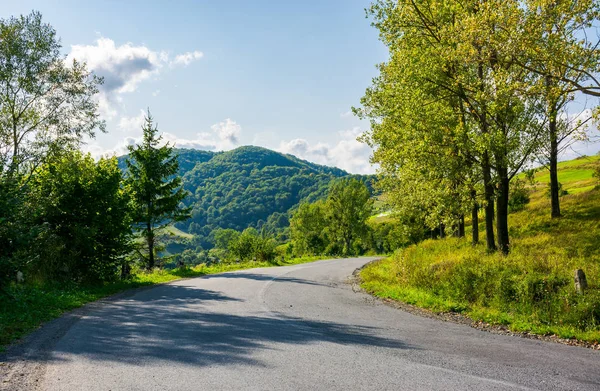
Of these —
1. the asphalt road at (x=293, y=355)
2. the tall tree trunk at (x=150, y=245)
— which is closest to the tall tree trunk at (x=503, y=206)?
the asphalt road at (x=293, y=355)

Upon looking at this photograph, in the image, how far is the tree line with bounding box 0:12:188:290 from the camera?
42.7 ft

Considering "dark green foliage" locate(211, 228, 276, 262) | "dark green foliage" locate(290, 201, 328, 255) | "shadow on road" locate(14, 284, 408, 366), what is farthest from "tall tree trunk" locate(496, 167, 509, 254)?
"dark green foliage" locate(290, 201, 328, 255)

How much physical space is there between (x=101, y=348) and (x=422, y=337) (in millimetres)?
6163

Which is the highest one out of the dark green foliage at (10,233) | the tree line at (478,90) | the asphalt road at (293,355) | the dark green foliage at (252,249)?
the tree line at (478,90)

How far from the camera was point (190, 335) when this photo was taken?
798 cm

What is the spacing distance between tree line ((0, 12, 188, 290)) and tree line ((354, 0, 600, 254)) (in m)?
13.9

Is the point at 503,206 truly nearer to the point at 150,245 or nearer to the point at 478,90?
the point at 478,90

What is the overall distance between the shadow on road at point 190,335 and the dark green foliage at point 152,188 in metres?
16.0

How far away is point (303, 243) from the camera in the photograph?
284 feet

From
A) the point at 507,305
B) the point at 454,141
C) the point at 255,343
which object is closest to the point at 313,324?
the point at 255,343

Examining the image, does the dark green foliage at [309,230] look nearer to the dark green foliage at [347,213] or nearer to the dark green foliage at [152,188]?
the dark green foliage at [347,213]

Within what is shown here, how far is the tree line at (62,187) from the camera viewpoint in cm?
1301

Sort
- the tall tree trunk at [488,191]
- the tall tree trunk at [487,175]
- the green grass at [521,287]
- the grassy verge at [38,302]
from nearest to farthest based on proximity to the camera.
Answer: the grassy verge at [38,302] < the green grass at [521,287] < the tall tree trunk at [487,175] < the tall tree trunk at [488,191]

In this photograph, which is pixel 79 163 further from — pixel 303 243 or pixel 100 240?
pixel 303 243
